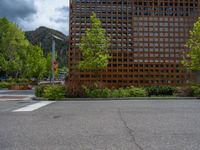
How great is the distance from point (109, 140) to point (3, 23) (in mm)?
33089

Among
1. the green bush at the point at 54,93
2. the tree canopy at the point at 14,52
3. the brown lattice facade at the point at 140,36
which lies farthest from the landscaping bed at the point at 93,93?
the tree canopy at the point at 14,52

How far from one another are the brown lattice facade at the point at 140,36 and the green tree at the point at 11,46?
16.1m

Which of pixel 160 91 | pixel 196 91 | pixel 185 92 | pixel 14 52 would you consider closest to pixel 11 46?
pixel 14 52

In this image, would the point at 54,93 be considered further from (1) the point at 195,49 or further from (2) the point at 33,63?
(2) the point at 33,63

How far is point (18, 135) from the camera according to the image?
513 cm

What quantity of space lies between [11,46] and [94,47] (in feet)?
66.5

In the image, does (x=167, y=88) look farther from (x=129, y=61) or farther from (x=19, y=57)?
(x=19, y=57)

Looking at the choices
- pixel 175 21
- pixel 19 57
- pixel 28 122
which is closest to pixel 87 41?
pixel 175 21

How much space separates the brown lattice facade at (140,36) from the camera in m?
19.6

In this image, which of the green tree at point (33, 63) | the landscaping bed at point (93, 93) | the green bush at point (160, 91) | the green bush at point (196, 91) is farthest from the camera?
the green tree at point (33, 63)

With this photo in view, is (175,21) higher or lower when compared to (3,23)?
lower

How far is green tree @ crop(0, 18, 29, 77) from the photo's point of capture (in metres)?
31.2

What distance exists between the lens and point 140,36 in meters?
20.1

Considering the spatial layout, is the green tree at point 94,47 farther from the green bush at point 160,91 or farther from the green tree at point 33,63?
the green tree at point 33,63
